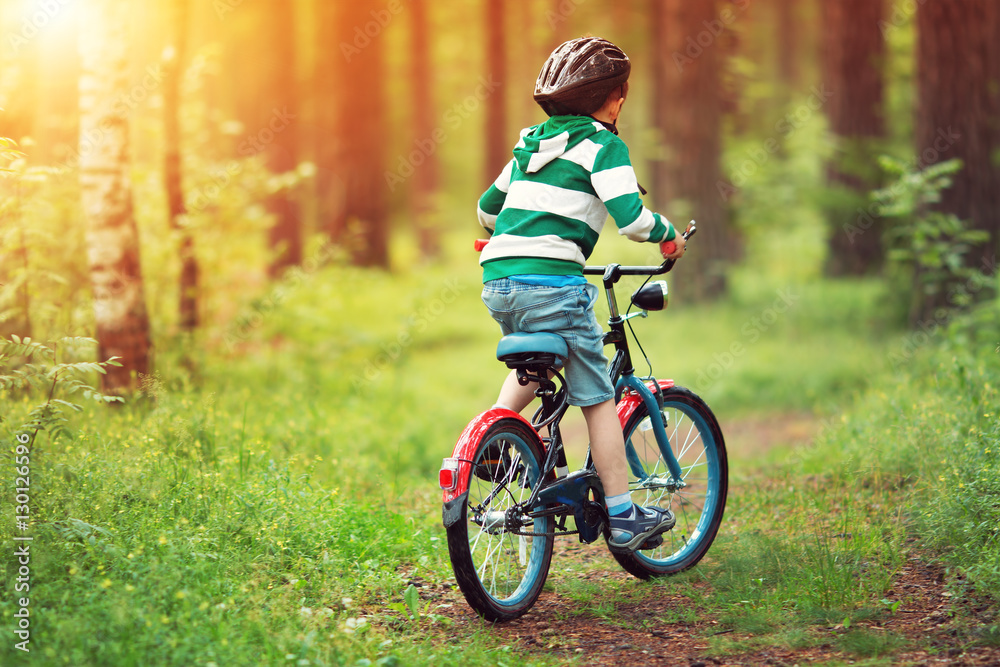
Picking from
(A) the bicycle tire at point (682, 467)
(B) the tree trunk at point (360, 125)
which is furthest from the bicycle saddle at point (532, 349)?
(B) the tree trunk at point (360, 125)

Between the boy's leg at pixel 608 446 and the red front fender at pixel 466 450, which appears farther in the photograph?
the boy's leg at pixel 608 446

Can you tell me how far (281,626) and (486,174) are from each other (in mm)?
16019

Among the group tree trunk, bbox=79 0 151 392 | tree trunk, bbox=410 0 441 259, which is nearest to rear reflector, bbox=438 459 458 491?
tree trunk, bbox=79 0 151 392

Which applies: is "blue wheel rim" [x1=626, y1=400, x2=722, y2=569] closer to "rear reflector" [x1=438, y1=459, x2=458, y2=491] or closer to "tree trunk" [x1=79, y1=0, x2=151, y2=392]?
"rear reflector" [x1=438, y1=459, x2=458, y2=491]

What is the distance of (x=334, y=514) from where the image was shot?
4.11 m

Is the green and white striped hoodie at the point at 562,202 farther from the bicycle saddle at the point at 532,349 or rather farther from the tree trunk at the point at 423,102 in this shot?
the tree trunk at the point at 423,102

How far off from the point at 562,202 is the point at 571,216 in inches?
2.7

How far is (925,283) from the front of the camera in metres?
8.20

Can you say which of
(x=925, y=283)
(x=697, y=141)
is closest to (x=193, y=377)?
(x=925, y=283)

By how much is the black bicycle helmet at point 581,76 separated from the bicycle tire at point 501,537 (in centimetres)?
136

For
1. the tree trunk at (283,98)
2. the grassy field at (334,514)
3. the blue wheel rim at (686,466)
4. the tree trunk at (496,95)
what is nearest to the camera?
the grassy field at (334,514)

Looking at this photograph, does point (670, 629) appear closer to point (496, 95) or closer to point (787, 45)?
point (496, 95)

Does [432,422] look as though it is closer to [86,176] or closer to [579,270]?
[86,176]

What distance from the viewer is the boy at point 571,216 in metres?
3.46
